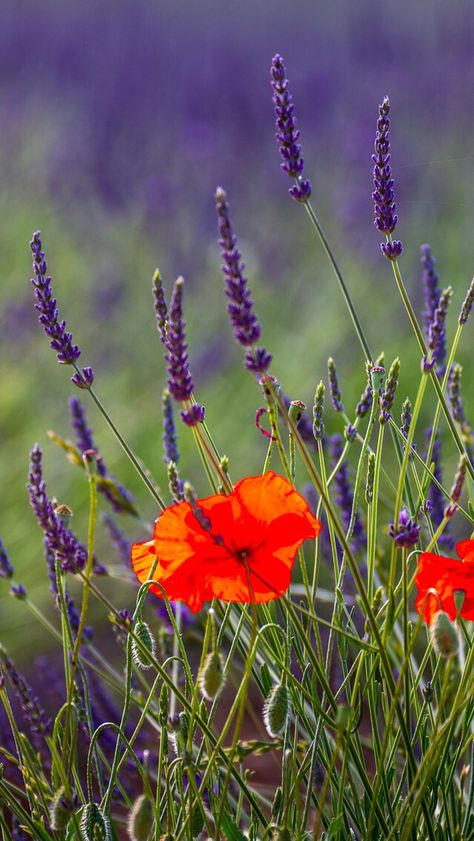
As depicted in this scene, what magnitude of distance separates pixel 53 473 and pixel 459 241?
1.52 m

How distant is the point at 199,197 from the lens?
4.13m

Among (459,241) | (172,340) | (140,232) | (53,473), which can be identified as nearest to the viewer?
(172,340)

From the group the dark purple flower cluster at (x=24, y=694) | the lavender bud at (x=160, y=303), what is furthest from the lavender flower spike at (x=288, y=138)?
the dark purple flower cluster at (x=24, y=694)

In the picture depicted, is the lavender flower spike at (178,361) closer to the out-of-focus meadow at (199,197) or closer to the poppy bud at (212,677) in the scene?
the poppy bud at (212,677)

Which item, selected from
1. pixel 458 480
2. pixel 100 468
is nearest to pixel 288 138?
pixel 458 480

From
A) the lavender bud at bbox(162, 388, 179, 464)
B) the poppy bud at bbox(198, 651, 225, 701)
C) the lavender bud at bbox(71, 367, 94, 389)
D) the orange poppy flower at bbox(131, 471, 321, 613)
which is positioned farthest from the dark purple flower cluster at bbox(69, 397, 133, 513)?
the poppy bud at bbox(198, 651, 225, 701)

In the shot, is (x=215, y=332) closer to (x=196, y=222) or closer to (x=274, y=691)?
(x=196, y=222)

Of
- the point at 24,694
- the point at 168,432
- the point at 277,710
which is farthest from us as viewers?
the point at 168,432

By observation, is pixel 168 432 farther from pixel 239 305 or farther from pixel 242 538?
pixel 239 305

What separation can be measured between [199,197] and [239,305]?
11.5 ft

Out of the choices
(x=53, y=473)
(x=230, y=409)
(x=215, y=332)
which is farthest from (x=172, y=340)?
(x=215, y=332)

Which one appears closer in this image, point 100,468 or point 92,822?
point 92,822

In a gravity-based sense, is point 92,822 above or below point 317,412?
below

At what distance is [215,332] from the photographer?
3.31 metres
